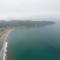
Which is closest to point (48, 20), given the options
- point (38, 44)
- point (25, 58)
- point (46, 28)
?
point (46, 28)

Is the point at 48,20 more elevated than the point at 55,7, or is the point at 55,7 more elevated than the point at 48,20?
the point at 55,7

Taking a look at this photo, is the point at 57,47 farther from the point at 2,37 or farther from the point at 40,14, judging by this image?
the point at 2,37

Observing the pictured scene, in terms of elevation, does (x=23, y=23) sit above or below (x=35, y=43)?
above

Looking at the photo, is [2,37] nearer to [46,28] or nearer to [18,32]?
[18,32]

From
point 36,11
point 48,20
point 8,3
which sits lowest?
point 48,20

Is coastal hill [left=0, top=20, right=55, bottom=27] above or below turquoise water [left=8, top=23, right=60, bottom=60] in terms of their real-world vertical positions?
above

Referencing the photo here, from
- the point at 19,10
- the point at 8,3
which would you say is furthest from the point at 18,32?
the point at 8,3

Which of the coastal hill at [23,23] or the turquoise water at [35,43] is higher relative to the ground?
the coastal hill at [23,23]
